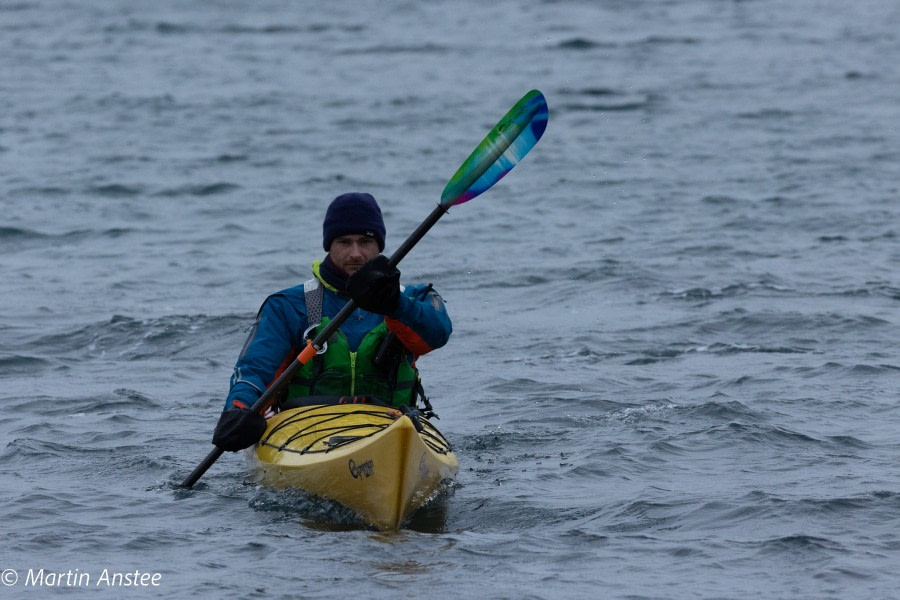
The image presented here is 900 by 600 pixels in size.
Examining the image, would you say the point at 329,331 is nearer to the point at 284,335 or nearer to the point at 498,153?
the point at 284,335

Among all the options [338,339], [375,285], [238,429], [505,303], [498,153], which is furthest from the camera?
[505,303]

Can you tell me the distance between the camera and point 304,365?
21.2 feet

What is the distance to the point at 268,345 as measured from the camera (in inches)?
254

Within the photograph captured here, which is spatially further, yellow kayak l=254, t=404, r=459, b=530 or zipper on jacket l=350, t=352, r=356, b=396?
zipper on jacket l=350, t=352, r=356, b=396

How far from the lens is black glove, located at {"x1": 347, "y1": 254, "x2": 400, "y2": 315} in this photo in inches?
231

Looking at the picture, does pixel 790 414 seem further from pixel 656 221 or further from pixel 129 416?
pixel 656 221

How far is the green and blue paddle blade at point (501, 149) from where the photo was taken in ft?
21.5

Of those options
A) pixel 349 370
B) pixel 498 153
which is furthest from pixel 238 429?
pixel 498 153

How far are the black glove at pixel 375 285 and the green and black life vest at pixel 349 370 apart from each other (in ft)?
1.46

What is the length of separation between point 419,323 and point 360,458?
24.7 inches

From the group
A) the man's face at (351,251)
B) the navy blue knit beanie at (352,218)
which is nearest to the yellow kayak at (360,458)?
the man's face at (351,251)

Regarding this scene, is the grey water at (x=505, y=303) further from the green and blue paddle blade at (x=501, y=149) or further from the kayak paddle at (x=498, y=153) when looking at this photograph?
the green and blue paddle blade at (x=501, y=149)

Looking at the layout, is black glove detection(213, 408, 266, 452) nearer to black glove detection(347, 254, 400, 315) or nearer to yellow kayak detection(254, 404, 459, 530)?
yellow kayak detection(254, 404, 459, 530)

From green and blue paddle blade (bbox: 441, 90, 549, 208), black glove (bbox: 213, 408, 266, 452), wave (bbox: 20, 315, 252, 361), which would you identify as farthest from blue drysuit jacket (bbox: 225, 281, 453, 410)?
wave (bbox: 20, 315, 252, 361)
